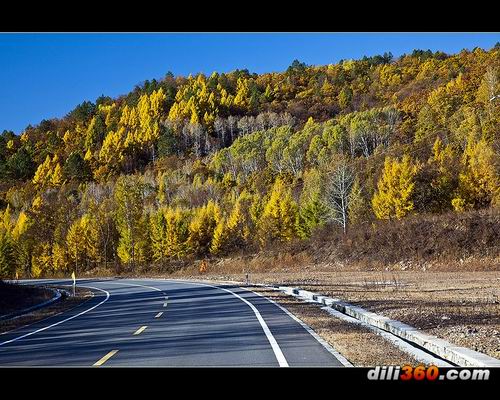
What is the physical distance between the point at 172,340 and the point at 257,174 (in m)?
122

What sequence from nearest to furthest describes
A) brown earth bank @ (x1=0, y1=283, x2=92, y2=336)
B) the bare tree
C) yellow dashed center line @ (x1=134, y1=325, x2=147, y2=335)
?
yellow dashed center line @ (x1=134, y1=325, x2=147, y2=335) < brown earth bank @ (x1=0, y1=283, x2=92, y2=336) < the bare tree

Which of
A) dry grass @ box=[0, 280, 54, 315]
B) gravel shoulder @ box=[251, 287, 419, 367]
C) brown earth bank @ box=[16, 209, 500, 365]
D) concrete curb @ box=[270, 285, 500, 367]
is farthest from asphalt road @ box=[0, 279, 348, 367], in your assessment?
dry grass @ box=[0, 280, 54, 315]

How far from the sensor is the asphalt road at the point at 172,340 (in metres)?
9.07

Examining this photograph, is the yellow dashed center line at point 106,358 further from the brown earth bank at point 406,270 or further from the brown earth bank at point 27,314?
the brown earth bank at point 27,314

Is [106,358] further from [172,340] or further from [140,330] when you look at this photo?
[140,330]

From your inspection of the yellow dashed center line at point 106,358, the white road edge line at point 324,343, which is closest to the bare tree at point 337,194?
the white road edge line at point 324,343

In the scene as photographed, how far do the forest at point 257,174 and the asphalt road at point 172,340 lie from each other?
40.5 metres

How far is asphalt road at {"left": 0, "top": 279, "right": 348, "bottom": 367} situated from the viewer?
29.8ft

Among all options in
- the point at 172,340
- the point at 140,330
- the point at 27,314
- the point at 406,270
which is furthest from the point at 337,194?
the point at 172,340

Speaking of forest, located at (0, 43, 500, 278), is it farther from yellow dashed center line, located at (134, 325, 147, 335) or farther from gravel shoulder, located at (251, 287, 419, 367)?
yellow dashed center line, located at (134, 325, 147, 335)

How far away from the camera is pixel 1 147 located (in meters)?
184

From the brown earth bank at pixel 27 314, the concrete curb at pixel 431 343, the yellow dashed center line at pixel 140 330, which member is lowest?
the brown earth bank at pixel 27 314

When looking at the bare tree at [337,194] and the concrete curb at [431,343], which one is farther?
the bare tree at [337,194]

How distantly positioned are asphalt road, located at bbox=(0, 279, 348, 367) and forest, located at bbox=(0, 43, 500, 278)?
4046cm
